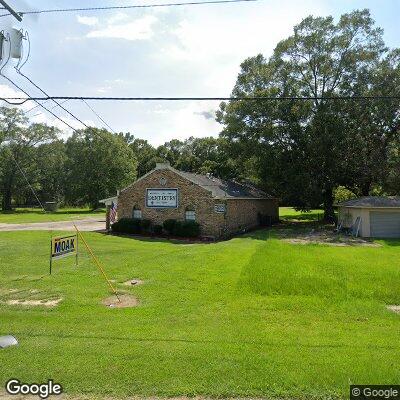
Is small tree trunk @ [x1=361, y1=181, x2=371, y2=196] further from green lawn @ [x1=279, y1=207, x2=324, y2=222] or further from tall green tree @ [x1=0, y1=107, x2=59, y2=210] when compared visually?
tall green tree @ [x1=0, y1=107, x2=59, y2=210]

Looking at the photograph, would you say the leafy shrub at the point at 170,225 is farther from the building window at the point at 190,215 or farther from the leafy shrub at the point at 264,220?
the leafy shrub at the point at 264,220

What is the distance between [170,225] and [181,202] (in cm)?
184

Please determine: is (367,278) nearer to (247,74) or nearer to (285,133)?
(285,133)

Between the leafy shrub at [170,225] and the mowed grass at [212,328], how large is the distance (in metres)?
12.5

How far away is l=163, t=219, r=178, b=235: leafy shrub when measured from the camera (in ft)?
95.5

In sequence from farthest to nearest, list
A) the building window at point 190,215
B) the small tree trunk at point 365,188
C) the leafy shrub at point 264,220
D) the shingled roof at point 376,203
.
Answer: the small tree trunk at point 365,188
the leafy shrub at point 264,220
the building window at point 190,215
the shingled roof at point 376,203

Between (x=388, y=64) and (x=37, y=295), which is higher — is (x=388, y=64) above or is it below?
above

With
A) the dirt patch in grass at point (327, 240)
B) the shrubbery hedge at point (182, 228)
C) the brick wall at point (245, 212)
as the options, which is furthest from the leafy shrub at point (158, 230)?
→ the dirt patch in grass at point (327, 240)

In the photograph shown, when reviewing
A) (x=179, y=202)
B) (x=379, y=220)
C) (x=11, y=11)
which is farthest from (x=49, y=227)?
(x=11, y=11)

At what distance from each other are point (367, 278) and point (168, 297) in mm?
6406

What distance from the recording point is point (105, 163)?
200ft

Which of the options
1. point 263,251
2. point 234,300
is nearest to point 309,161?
point 263,251

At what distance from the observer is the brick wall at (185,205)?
28594 millimetres

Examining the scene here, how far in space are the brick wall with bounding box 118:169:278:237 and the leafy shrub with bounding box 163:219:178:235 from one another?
631mm
